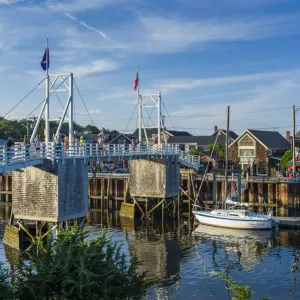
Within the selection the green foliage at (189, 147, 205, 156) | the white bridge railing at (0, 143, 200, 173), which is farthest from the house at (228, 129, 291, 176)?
the white bridge railing at (0, 143, 200, 173)

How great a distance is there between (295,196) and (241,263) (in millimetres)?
→ 23648

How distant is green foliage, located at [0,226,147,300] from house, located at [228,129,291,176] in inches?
2109

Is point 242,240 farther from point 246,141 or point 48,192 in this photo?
point 246,141

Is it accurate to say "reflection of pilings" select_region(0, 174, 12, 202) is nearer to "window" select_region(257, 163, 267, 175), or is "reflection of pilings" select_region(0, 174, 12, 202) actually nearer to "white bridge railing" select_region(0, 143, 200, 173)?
"white bridge railing" select_region(0, 143, 200, 173)

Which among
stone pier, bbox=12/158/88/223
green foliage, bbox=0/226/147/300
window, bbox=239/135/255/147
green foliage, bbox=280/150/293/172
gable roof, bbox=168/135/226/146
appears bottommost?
green foliage, bbox=0/226/147/300

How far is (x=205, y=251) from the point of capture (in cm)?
3216

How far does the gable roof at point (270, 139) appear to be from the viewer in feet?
227

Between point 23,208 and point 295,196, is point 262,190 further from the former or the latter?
point 23,208

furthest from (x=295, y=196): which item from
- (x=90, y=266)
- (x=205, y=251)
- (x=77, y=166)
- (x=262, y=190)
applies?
(x=90, y=266)

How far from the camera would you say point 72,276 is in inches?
569

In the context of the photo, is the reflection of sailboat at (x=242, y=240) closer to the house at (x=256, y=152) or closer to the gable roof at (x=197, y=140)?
the house at (x=256, y=152)

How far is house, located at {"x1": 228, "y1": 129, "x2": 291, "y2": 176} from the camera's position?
224 feet

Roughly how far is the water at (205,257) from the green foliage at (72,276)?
8.04 meters

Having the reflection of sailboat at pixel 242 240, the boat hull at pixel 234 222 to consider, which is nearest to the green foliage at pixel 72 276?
the reflection of sailboat at pixel 242 240
